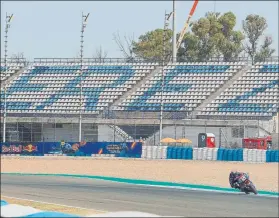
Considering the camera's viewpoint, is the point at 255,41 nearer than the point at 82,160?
No

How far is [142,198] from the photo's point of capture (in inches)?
1070

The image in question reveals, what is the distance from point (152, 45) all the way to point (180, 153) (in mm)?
53554

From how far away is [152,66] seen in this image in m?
76.4

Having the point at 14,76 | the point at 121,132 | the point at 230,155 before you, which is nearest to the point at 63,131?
the point at 121,132

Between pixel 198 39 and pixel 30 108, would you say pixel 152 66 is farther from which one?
pixel 198 39

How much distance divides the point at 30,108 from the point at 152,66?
12401 mm

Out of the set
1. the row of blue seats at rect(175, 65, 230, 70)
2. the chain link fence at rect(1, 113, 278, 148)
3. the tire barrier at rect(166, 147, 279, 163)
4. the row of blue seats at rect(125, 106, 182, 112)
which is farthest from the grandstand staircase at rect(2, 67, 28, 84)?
the tire barrier at rect(166, 147, 279, 163)

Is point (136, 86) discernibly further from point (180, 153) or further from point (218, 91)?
point (180, 153)

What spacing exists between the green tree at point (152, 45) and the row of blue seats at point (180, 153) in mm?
50310

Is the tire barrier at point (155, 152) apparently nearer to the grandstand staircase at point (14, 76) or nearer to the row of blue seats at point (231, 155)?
the row of blue seats at point (231, 155)

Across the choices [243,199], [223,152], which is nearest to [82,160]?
[223,152]

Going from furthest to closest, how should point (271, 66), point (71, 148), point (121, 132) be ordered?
point (271, 66) < point (121, 132) < point (71, 148)

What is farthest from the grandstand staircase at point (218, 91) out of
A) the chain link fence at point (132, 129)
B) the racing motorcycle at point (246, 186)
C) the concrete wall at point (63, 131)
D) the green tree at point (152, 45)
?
the racing motorcycle at point (246, 186)

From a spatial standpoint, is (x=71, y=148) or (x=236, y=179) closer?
(x=236, y=179)
